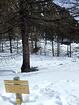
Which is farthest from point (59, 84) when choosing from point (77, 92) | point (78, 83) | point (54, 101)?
point (54, 101)

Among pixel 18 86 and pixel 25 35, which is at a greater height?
pixel 25 35

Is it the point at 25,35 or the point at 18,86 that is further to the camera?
the point at 25,35

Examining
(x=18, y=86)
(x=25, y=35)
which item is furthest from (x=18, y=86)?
(x=25, y=35)

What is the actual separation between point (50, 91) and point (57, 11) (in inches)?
402

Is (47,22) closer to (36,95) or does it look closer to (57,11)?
(57,11)

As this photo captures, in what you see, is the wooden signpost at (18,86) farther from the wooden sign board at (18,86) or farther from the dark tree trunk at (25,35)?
the dark tree trunk at (25,35)

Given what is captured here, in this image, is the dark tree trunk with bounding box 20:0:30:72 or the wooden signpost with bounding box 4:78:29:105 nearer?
the wooden signpost with bounding box 4:78:29:105

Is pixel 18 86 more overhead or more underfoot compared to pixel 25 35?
more underfoot

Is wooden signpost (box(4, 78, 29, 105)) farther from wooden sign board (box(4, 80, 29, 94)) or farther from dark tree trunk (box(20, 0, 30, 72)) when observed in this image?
dark tree trunk (box(20, 0, 30, 72))

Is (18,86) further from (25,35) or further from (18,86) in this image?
(25,35)

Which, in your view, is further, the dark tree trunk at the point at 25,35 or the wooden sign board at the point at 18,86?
the dark tree trunk at the point at 25,35

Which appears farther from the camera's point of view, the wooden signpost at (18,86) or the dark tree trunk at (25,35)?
the dark tree trunk at (25,35)

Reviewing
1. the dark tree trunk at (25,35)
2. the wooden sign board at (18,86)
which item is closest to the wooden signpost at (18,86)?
the wooden sign board at (18,86)

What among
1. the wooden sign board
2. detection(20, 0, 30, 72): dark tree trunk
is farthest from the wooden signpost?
detection(20, 0, 30, 72): dark tree trunk
